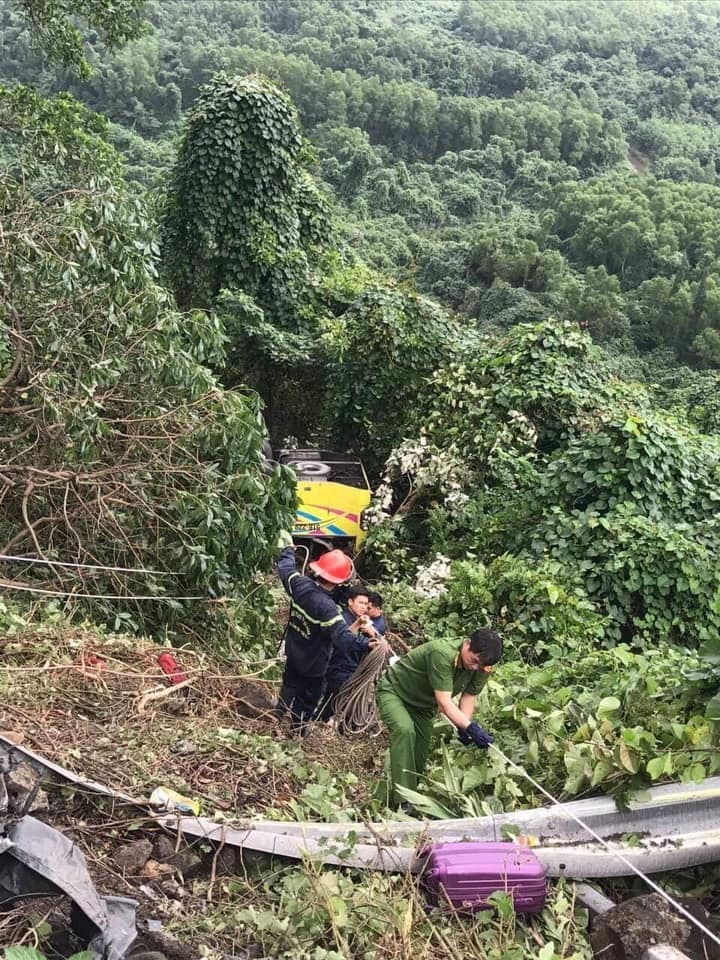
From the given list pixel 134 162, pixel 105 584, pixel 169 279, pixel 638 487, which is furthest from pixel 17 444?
pixel 134 162

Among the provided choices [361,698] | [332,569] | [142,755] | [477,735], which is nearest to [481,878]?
[477,735]

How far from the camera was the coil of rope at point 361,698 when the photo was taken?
179 inches

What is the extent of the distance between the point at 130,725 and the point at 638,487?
488 cm

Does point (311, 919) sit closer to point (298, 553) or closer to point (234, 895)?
point (234, 895)

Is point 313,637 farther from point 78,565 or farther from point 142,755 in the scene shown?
point 78,565

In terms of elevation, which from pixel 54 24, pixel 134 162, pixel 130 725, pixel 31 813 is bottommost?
pixel 134 162

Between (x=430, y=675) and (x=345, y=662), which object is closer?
(x=430, y=675)

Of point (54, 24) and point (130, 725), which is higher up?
point (54, 24)

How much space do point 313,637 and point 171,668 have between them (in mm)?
832

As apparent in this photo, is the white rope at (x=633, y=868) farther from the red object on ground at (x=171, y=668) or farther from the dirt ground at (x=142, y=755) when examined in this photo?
the red object on ground at (x=171, y=668)

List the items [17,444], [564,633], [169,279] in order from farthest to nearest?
[169,279]
[564,633]
[17,444]

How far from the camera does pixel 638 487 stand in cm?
705

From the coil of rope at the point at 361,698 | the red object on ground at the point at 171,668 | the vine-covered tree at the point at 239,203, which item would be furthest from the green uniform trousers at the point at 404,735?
the vine-covered tree at the point at 239,203

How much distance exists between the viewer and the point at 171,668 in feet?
14.9
